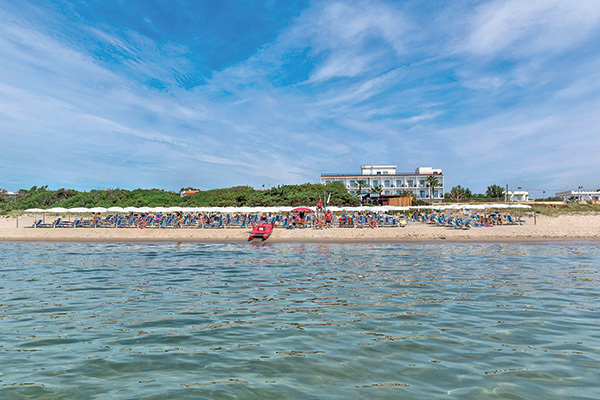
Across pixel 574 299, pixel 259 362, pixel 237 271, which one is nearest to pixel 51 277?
pixel 237 271

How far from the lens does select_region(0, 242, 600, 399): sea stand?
400 cm

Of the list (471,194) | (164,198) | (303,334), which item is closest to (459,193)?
(471,194)

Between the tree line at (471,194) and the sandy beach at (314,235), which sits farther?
the tree line at (471,194)

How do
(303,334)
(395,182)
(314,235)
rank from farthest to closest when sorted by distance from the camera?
(395,182), (314,235), (303,334)

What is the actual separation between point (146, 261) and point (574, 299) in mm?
13518

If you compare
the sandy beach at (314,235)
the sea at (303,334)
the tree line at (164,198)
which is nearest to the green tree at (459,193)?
the tree line at (164,198)

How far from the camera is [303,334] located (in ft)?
18.8

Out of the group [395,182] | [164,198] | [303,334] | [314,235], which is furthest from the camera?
[395,182]

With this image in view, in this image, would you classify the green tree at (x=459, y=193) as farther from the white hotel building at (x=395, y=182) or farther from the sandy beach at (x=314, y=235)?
the sandy beach at (x=314, y=235)

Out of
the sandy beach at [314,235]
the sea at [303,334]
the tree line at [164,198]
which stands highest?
the tree line at [164,198]

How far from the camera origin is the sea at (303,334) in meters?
4.00

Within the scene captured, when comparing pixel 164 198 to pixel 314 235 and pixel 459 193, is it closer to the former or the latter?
pixel 314 235

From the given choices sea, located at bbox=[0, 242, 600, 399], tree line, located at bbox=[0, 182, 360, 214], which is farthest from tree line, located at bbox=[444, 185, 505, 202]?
sea, located at bbox=[0, 242, 600, 399]

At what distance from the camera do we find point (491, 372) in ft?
14.0
